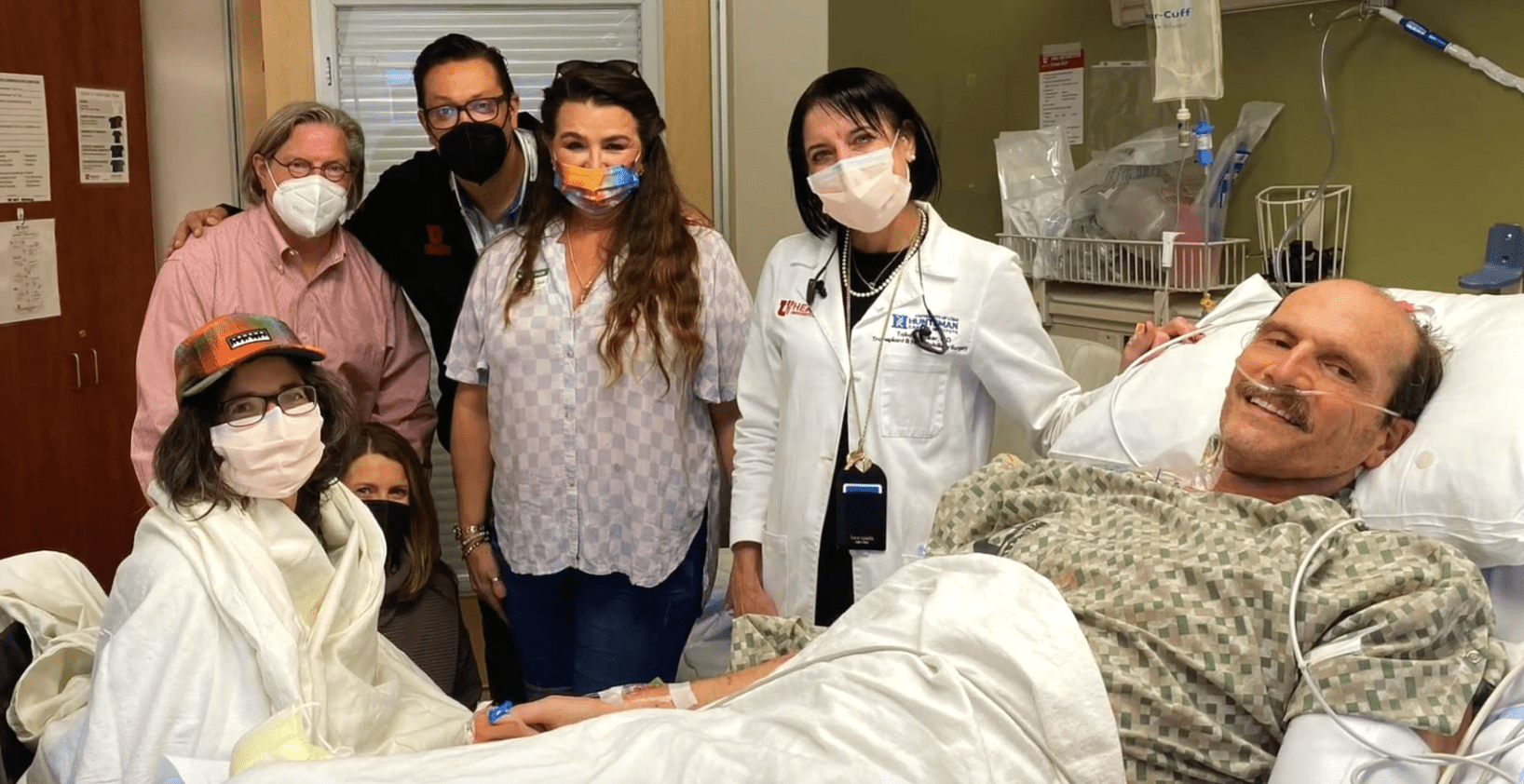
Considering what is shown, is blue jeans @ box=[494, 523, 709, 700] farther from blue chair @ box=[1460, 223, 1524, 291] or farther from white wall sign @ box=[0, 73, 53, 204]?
white wall sign @ box=[0, 73, 53, 204]

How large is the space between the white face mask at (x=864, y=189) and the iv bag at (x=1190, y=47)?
634 millimetres

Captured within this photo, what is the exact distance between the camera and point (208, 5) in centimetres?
348

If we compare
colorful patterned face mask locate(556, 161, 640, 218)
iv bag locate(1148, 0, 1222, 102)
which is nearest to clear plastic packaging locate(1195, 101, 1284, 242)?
iv bag locate(1148, 0, 1222, 102)

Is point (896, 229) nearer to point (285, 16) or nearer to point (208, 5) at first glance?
point (285, 16)

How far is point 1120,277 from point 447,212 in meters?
1.31

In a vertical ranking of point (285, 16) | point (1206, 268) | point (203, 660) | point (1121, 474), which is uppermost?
point (285, 16)

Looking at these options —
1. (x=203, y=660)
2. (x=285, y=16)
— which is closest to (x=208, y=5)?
(x=285, y=16)

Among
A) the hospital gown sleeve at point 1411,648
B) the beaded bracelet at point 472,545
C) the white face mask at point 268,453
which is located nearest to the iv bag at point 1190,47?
the hospital gown sleeve at point 1411,648

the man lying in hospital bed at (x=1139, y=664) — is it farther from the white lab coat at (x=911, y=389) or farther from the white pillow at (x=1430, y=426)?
the white lab coat at (x=911, y=389)

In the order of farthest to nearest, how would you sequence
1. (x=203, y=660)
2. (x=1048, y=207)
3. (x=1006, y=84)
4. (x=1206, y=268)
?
1. (x=1006, y=84)
2. (x=1048, y=207)
3. (x=1206, y=268)
4. (x=203, y=660)

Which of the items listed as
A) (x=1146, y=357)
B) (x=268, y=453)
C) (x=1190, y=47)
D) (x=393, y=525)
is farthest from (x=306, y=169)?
(x=1190, y=47)

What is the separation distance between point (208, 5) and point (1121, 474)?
9.55 feet

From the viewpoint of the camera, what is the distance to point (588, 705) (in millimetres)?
1549

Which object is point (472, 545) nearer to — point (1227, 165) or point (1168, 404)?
point (1168, 404)
